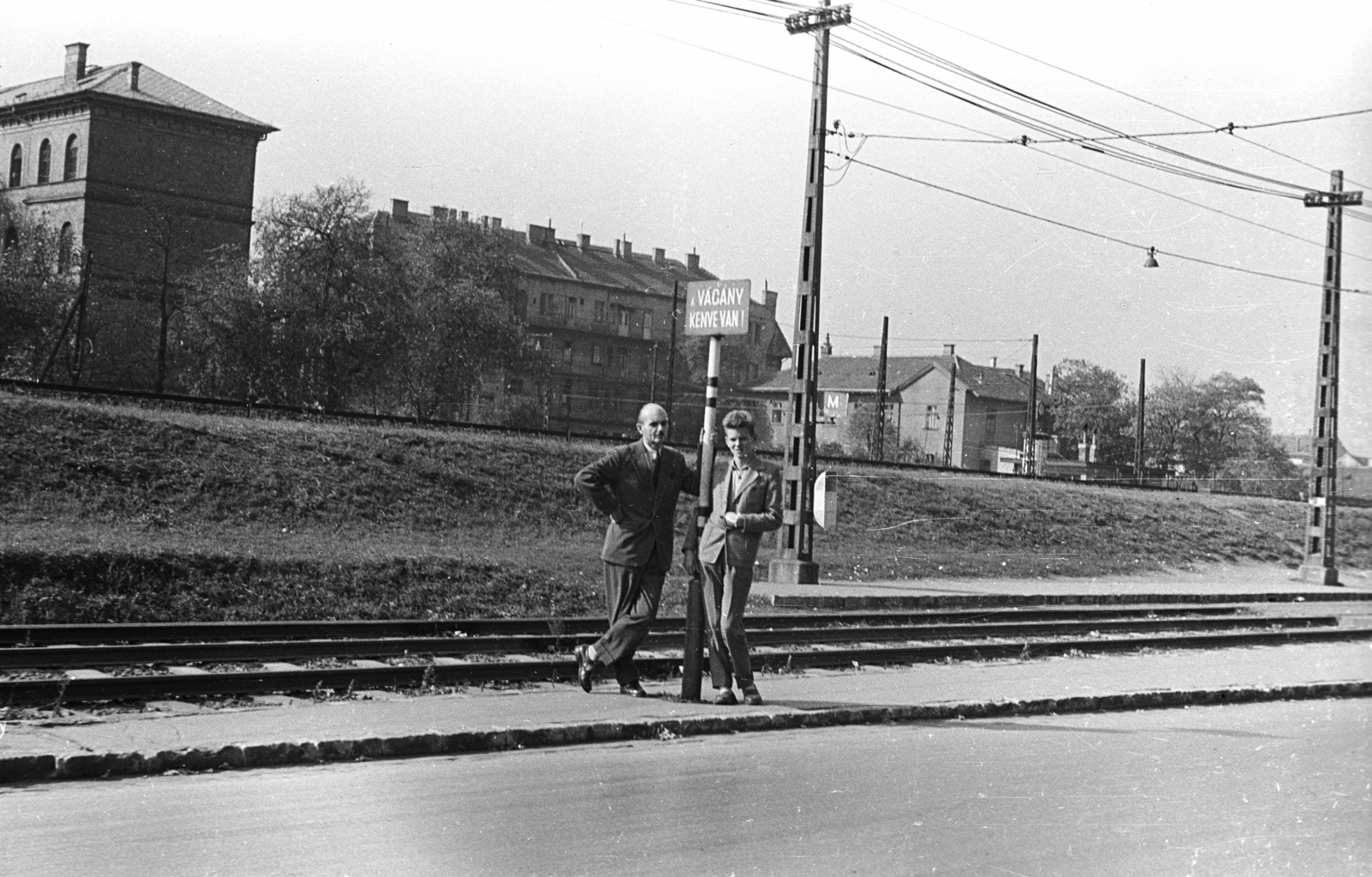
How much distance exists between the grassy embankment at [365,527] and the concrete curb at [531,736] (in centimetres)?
794

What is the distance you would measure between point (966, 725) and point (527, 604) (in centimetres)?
951

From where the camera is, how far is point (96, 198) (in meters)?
62.3

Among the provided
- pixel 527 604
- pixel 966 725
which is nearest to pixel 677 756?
pixel 966 725

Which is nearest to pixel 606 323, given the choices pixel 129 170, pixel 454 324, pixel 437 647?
pixel 454 324

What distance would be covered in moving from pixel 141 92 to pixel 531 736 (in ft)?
201

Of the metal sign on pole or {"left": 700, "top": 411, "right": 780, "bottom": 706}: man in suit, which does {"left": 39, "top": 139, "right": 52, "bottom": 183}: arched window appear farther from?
{"left": 700, "top": 411, "right": 780, "bottom": 706}: man in suit

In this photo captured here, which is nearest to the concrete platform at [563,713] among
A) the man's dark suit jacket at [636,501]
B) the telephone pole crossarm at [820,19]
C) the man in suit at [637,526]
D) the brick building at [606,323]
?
the man in suit at [637,526]

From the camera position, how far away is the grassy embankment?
17.3 metres

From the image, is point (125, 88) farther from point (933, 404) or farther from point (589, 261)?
point (933, 404)

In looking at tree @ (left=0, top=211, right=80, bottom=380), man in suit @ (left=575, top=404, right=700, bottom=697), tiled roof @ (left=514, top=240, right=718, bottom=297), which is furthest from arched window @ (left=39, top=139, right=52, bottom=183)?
man in suit @ (left=575, top=404, right=700, bottom=697)

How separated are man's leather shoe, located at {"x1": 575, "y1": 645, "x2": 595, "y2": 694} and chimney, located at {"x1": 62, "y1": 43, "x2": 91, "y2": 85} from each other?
208 feet

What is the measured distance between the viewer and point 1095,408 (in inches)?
3939

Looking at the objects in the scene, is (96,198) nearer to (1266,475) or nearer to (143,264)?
(143,264)

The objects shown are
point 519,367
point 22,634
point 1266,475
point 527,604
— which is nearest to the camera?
point 22,634
